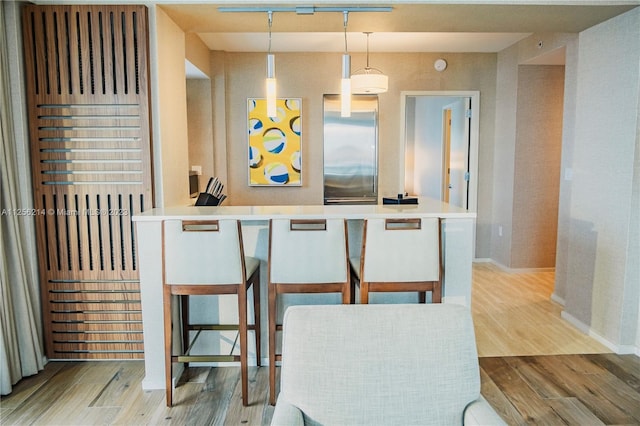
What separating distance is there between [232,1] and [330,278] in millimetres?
1785

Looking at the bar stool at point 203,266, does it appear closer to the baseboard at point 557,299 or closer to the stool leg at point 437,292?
the stool leg at point 437,292

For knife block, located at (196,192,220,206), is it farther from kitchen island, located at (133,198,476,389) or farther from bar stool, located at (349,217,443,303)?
bar stool, located at (349,217,443,303)

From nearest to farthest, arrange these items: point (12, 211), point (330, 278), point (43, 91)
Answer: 1. point (330, 278)
2. point (12, 211)
3. point (43, 91)

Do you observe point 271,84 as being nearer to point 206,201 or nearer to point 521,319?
point 206,201

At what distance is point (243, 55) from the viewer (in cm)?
509

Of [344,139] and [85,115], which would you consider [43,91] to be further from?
[344,139]

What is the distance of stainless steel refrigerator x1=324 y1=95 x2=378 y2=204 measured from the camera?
5172 millimetres

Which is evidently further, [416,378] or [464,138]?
[464,138]

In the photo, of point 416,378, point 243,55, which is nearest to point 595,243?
point 416,378

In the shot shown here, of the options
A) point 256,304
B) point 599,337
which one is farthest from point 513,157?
point 256,304

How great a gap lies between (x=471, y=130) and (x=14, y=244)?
4.74 m

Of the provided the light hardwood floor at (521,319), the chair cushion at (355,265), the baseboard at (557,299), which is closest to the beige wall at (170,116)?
the chair cushion at (355,265)

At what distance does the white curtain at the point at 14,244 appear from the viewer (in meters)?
2.63

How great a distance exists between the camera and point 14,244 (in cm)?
271
